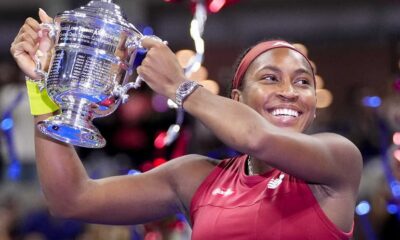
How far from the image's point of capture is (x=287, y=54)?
2.58 m

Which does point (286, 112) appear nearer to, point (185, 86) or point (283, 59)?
point (283, 59)

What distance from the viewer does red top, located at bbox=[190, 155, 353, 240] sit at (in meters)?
2.38

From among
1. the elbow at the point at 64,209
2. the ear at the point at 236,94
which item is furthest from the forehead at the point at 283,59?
the elbow at the point at 64,209

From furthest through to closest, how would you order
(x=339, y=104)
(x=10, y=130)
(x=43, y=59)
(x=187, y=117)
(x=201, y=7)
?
(x=339, y=104) < (x=187, y=117) < (x=10, y=130) < (x=201, y=7) < (x=43, y=59)

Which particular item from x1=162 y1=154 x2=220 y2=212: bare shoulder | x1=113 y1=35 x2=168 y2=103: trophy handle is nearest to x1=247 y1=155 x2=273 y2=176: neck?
x1=162 y1=154 x2=220 y2=212: bare shoulder

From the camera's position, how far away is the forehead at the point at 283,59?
2.56 m

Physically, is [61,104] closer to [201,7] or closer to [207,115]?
[207,115]

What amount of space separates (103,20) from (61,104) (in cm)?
24

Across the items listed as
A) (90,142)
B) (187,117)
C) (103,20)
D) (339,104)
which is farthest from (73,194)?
(339,104)

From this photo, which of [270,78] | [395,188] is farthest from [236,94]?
[395,188]

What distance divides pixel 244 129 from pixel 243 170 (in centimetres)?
A: 47

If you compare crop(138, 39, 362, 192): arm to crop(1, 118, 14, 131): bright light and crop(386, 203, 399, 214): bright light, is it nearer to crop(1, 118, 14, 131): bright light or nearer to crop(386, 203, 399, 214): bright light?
crop(386, 203, 399, 214): bright light

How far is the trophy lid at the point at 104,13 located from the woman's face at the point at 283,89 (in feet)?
1.34

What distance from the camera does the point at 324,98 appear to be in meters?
5.24
